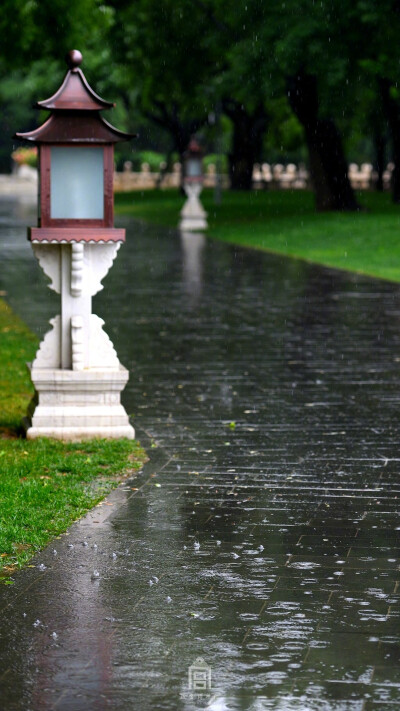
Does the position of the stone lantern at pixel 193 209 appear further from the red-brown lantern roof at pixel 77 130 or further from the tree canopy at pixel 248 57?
the red-brown lantern roof at pixel 77 130

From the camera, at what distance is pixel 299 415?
10.2m

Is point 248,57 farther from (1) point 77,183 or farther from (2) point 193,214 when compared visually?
(1) point 77,183

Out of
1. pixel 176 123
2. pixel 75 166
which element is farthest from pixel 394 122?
pixel 75 166

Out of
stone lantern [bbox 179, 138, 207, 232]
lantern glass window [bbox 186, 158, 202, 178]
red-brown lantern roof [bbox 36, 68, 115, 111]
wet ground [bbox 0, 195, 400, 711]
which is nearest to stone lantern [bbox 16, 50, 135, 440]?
red-brown lantern roof [bbox 36, 68, 115, 111]

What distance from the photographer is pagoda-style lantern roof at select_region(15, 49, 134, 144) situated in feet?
29.1

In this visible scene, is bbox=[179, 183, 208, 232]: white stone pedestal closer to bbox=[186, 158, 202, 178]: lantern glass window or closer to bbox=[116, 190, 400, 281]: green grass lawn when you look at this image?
bbox=[116, 190, 400, 281]: green grass lawn

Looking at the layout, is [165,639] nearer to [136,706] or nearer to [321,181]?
[136,706]

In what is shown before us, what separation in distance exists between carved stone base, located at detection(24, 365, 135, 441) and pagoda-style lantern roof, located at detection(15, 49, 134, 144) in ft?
5.18

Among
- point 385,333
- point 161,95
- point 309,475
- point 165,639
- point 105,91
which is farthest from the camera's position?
point 105,91

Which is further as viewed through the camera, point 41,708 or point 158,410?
point 158,410

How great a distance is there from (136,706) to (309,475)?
381cm

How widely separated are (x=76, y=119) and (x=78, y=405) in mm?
1947

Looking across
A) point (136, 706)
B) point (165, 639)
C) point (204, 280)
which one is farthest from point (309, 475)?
point (204, 280)

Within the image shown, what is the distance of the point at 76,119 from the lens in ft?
29.4
